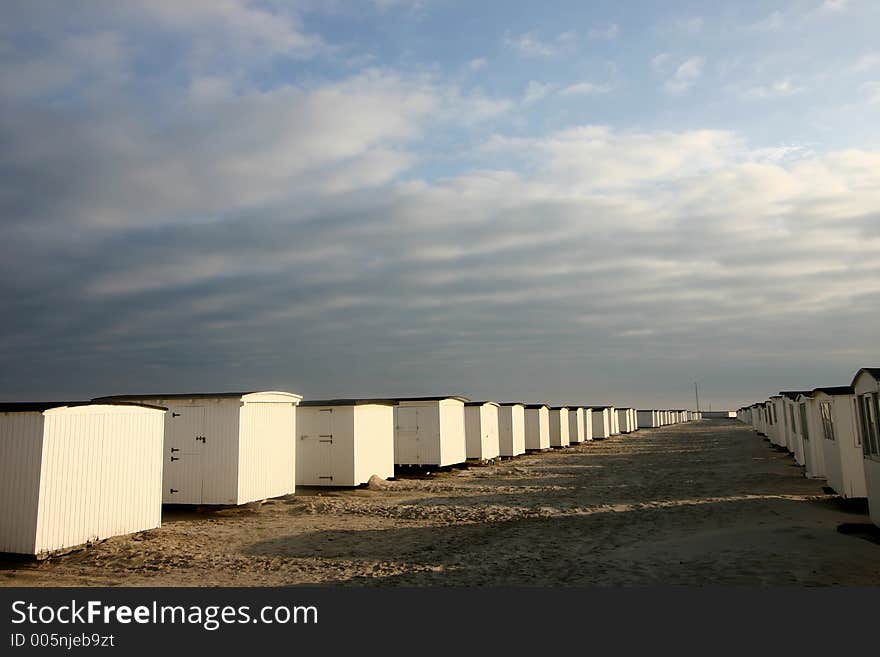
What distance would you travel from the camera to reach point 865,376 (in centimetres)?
1408

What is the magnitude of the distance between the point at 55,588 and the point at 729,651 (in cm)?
986

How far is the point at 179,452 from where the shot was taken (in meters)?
19.0

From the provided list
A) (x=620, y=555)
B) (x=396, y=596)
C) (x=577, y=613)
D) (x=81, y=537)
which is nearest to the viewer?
(x=577, y=613)

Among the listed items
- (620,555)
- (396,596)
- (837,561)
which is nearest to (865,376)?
(837,561)

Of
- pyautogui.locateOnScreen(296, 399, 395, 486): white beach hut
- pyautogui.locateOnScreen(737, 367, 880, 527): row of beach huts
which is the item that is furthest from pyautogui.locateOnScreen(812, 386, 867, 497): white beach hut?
pyautogui.locateOnScreen(296, 399, 395, 486): white beach hut

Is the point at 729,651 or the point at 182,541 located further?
the point at 182,541

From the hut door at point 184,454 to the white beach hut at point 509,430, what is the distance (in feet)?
77.5

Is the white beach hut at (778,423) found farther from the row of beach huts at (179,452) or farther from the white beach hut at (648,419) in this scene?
the white beach hut at (648,419)

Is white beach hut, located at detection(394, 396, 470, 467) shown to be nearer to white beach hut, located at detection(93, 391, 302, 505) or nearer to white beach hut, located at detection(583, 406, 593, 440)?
white beach hut, located at detection(93, 391, 302, 505)

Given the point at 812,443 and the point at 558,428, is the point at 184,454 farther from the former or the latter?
the point at 558,428

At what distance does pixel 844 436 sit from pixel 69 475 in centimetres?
1949

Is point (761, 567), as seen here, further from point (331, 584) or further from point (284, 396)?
point (284, 396)

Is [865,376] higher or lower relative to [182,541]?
higher

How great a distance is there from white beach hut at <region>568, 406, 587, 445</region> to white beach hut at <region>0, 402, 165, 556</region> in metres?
44.4
